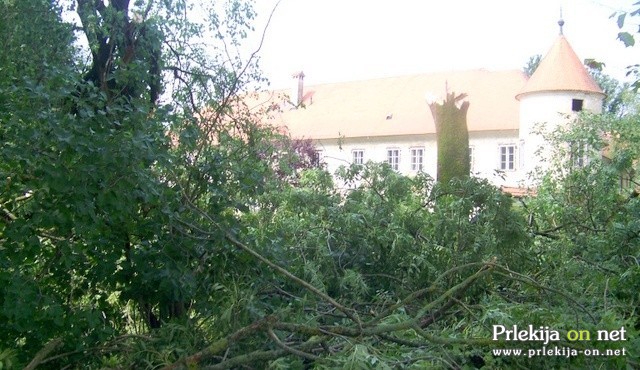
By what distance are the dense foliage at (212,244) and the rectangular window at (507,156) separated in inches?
1228

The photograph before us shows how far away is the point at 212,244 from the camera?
12.5 feet

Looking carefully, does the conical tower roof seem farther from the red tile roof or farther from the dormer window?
the red tile roof

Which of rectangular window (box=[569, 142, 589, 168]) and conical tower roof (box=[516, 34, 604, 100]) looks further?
conical tower roof (box=[516, 34, 604, 100])

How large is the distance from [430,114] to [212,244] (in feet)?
116

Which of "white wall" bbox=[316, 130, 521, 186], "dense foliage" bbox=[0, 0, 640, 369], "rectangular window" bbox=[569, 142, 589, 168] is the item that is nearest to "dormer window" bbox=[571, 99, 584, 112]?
"white wall" bbox=[316, 130, 521, 186]

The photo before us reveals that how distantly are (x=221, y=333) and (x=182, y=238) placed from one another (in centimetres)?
64

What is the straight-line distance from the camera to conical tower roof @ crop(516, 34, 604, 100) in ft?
110

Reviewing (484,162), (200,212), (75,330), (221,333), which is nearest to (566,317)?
(221,333)

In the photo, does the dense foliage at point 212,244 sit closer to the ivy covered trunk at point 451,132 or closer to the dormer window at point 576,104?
the ivy covered trunk at point 451,132

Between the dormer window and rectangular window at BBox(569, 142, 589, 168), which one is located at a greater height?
the dormer window

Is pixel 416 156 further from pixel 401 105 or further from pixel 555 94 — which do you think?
pixel 555 94

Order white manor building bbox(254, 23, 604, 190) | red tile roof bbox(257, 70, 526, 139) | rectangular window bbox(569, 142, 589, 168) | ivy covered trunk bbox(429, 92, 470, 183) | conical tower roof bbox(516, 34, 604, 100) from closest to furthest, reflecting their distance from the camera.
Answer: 1. rectangular window bbox(569, 142, 589, 168)
2. ivy covered trunk bbox(429, 92, 470, 183)
3. conical tower roof bbox(516, 34, 604, 100)
4. white manor building bbox(254, 23, 604, 190)
5. red tile roof bbox(257, 70, 526, 139)

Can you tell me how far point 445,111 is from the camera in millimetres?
22828

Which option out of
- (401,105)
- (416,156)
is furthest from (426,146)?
(401,105)
